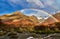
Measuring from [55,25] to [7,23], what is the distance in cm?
195

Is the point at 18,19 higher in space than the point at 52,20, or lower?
higher

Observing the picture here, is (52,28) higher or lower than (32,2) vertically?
lower

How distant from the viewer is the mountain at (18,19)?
8.42 meters

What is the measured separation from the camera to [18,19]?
8477mm

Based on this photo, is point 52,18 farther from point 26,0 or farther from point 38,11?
point 26,0

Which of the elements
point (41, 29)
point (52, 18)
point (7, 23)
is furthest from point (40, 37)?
point (7, 23)

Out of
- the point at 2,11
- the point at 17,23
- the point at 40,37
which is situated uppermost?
the point at 2,11

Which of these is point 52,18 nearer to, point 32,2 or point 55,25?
point 55,25

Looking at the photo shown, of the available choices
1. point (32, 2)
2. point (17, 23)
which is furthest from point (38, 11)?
point (17, 23)

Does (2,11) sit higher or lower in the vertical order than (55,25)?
higher

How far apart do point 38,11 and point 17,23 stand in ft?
3.29

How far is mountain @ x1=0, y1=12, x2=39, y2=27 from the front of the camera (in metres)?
8.42

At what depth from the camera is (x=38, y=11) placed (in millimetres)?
8570

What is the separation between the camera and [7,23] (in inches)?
332
